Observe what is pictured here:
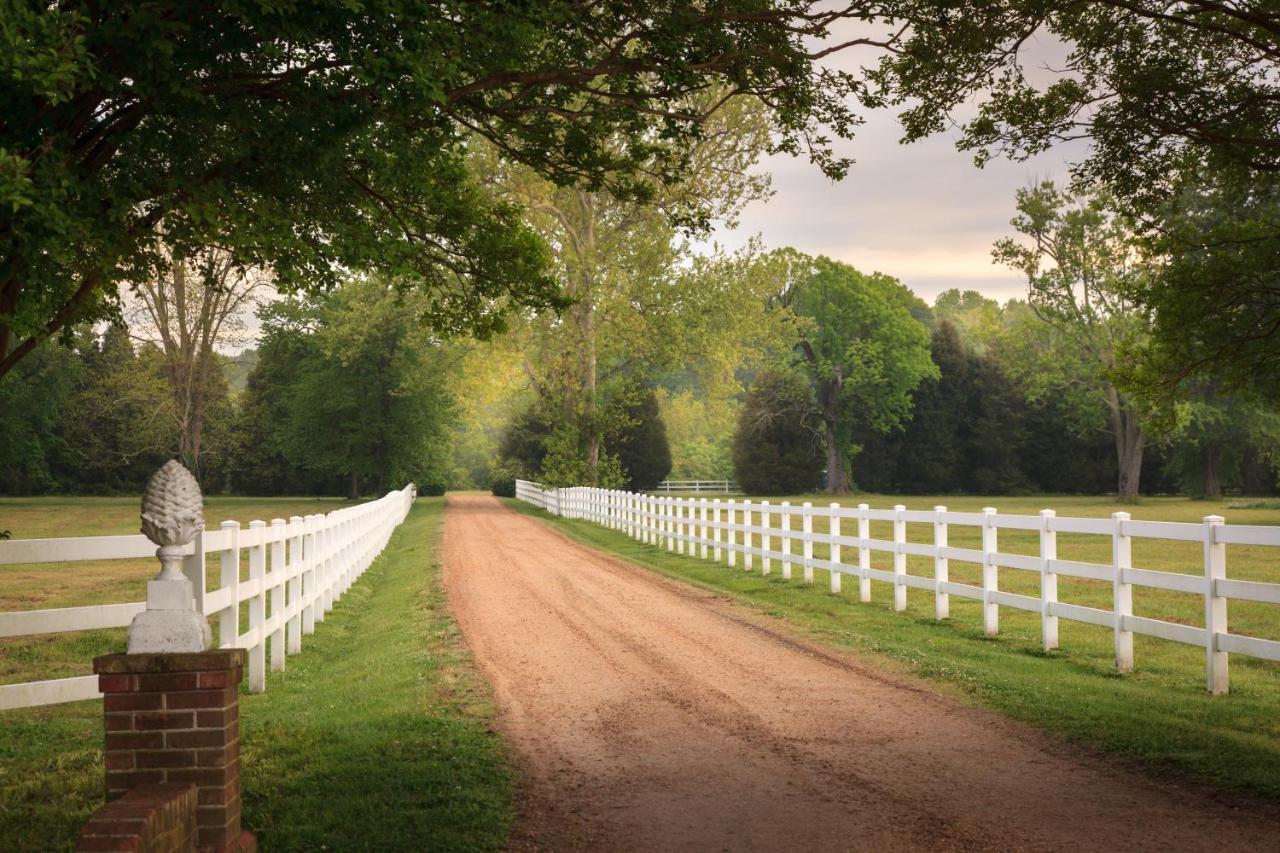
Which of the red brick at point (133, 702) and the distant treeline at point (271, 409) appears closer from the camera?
the red brick at point (133, 702)

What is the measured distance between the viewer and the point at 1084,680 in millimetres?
10391

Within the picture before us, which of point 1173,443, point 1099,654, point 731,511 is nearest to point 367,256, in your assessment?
point 1099,654

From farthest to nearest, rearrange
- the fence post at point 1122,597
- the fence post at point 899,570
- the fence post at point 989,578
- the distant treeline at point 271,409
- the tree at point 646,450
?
1. the tree at point 646,450
2. the distant treeline at point 271,409
3. the fence post at point 899,570
4. the fence post at point 989,578
5. the fence post at point 1122,597

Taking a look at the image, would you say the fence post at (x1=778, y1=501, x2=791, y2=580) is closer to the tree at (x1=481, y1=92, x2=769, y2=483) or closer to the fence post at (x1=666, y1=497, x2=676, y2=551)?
the fence post at (x1=666, y1=497, x2=676, y2=551)

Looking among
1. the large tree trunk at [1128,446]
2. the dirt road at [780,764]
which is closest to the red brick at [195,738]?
the dirt road at [780,764]

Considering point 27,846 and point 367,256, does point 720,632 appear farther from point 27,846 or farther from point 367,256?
point 27,846

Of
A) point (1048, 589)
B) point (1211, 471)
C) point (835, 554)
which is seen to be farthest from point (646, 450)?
point (1048, 589)

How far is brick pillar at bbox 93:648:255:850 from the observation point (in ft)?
17.2

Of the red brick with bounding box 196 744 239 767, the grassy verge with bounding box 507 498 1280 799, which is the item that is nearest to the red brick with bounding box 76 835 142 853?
the red brick with bounding box 196 744 239 767

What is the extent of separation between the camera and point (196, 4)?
21.9 ft

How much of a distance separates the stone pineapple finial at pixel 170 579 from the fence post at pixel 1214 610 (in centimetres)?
784

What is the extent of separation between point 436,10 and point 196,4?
5.54 ft

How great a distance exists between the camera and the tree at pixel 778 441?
70.1m

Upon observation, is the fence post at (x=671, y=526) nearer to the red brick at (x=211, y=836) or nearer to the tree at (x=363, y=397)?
the red brick at (x=211, y=836)
